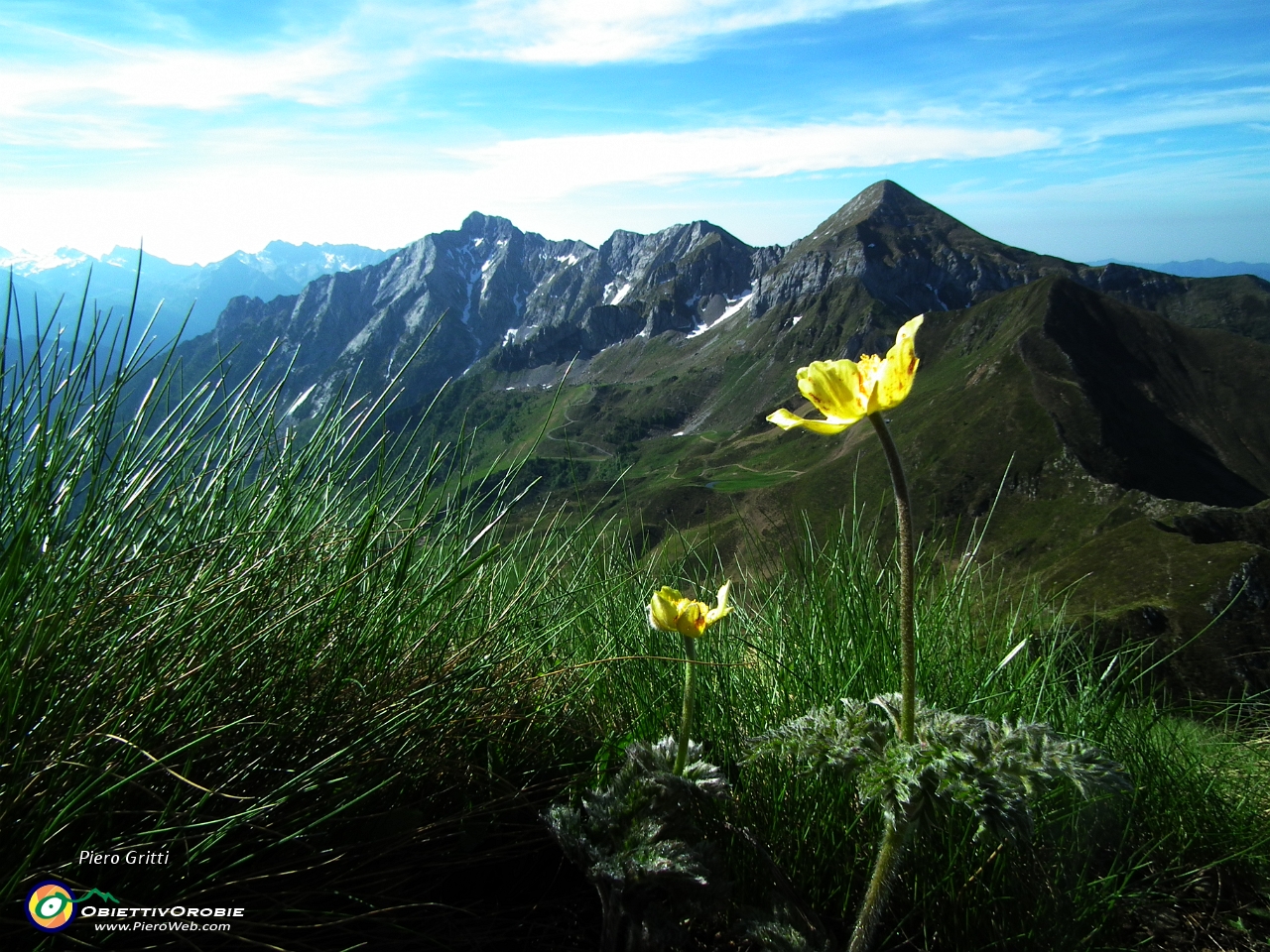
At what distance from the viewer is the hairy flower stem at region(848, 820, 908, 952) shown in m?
1.52

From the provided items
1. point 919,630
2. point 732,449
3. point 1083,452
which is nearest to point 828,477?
point 1083,452

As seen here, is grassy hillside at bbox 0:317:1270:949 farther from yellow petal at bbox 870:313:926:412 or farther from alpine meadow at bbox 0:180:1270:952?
yellow petal at bbox 870:313:926:412

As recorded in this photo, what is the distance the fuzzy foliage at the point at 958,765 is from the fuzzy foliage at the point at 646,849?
259 mm

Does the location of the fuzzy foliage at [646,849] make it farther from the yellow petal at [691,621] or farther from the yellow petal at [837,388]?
the yellow petal at [837,388]

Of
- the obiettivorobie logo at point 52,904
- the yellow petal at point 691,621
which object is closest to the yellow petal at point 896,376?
the yellow petal at point 691,621

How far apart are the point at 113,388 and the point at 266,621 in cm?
72

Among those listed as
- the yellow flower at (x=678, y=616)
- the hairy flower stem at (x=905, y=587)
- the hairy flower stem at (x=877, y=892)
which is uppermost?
the hairy flower stem at (x=905, y=587)

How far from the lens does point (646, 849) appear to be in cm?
157

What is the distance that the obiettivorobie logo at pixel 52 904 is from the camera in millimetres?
1325

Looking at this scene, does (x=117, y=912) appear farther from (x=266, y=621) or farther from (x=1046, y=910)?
(x=1046, y=910)

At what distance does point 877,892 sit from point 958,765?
1.14ft

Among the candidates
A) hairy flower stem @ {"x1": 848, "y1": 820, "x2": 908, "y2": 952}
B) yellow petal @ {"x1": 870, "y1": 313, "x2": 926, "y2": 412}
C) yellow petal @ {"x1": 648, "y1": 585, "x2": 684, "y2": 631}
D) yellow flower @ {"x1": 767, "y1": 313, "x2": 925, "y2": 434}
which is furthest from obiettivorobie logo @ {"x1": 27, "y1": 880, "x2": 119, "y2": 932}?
yellow petal @ {"x1": 870, "y1": 313, "x2": 926, "y2": 412}

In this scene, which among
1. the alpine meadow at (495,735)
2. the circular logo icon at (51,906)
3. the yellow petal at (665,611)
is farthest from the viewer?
the yellow petal at (665,611)

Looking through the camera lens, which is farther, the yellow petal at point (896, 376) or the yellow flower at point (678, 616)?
the yellow flower at point (678, 616)
